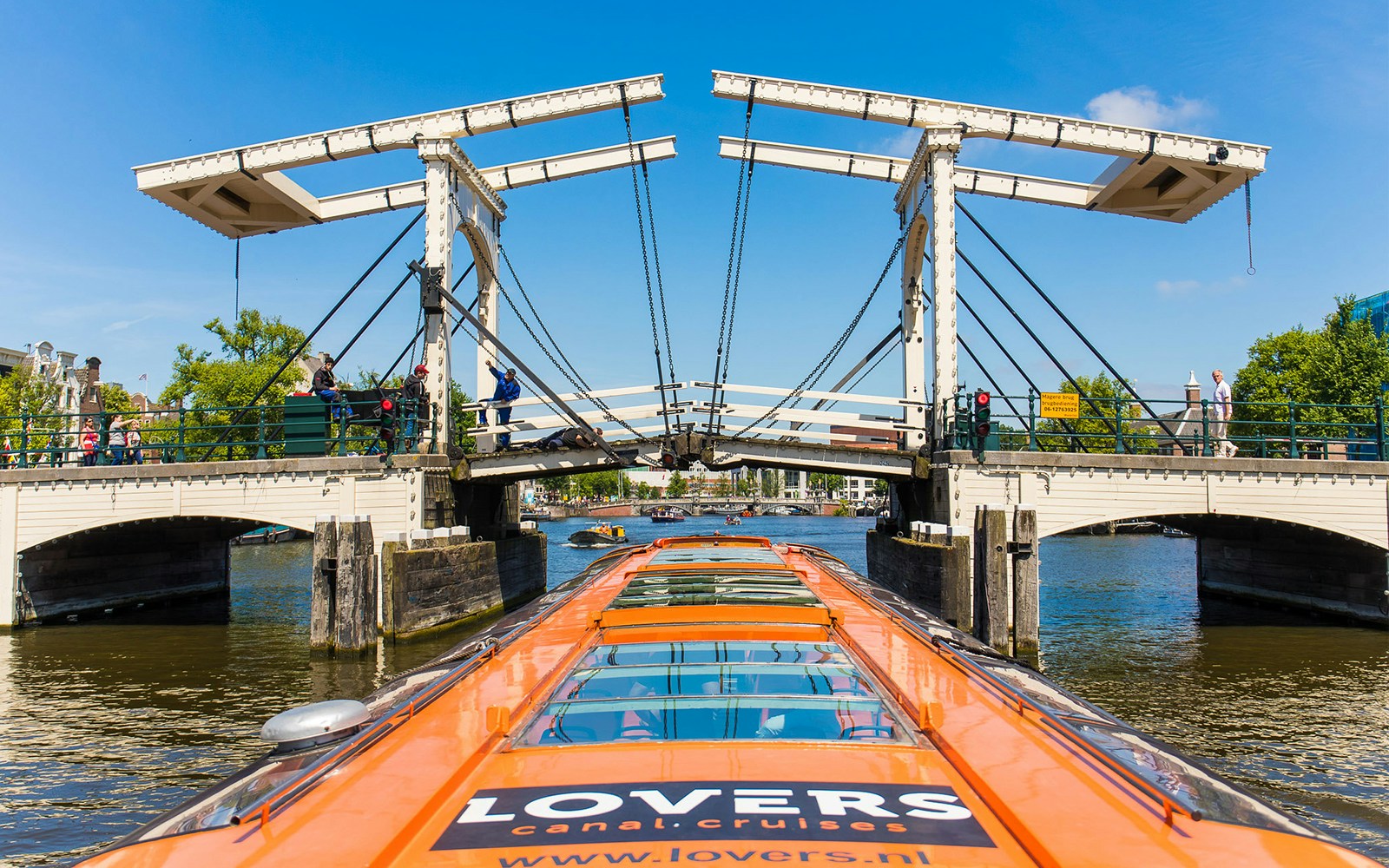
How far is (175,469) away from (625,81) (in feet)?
34.0

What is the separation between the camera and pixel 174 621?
16672 millimetres

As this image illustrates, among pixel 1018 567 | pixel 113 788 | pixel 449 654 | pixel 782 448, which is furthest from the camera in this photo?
pixel 782 448

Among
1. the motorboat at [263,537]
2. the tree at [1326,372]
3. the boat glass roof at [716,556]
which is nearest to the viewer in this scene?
the boat glass roof at [716,556]

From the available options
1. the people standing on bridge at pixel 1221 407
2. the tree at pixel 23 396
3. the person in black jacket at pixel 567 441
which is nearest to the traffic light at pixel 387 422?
the person in black jacket at pixel 567 441

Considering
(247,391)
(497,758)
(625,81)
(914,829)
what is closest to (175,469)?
(625,81)

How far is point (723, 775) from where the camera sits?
2377 mm

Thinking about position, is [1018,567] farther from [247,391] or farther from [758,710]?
[247,391]

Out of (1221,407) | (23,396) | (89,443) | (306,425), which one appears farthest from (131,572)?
(23,396)

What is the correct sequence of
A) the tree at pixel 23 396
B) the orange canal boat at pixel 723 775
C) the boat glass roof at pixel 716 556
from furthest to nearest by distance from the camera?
the tree at pixel 23 396 < the boat glass roof at pixel 716 556 < the orange canal boat at pixel 723 775

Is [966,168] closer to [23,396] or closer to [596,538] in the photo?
[596,538]

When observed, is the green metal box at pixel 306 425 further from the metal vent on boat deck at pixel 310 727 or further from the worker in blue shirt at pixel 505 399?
the metal vent on boat deck at pixel 310 727

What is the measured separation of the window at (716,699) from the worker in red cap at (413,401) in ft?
38.7

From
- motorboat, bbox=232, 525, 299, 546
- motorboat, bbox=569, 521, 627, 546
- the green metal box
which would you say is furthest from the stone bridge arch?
motorboat, bbox=232, 525, 299, 546

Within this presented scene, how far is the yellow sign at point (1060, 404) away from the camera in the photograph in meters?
13.5
